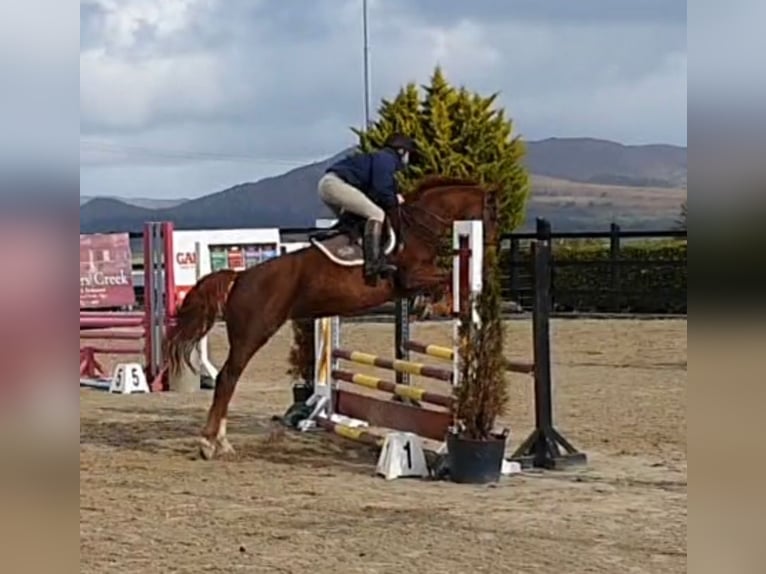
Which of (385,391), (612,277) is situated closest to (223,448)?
(385,391)

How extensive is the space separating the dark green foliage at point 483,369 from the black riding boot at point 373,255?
1.03 meters

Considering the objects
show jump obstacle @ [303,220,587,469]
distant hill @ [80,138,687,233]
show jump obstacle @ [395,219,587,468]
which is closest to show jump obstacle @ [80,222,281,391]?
distant hill @ [80,138,687,233]

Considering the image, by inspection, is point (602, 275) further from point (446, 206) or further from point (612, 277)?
point (446, 206)

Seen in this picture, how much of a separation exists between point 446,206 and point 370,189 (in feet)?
1.39

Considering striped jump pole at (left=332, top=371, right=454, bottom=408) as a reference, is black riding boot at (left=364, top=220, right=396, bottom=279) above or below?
above

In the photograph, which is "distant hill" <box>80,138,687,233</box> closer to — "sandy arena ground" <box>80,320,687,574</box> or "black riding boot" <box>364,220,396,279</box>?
"sandy arena ground" <box>80,320,687,574</box>

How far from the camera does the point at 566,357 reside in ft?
36.4

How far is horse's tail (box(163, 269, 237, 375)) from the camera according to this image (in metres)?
6.24

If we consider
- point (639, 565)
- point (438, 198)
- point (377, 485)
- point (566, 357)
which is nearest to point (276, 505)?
point (377, 485)

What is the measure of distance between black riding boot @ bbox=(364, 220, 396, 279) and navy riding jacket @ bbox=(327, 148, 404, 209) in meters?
0.14

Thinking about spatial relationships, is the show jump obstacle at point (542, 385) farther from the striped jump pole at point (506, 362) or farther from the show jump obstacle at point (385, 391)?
the show jump obstacle at point (385, 391)
